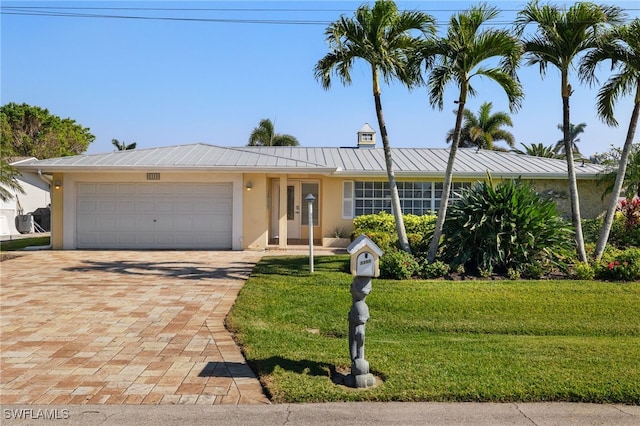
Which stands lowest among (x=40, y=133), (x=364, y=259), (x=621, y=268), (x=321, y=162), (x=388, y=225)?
(x=621, y=268)

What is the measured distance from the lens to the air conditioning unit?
24.2 metres

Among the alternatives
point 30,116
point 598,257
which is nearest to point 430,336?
point 598,257

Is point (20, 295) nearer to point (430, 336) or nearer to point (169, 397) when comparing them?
point (169, 397)

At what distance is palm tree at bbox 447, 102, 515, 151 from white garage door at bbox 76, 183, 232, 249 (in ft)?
77.4

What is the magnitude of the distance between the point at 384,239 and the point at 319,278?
3.63 meters

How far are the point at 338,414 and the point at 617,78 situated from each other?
10.9m

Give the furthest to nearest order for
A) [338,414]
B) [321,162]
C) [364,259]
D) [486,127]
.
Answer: [486,127], [321,162], [364,259], [338,414]

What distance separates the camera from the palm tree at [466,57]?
9625mm

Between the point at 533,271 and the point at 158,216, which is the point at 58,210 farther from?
the point at 533,271

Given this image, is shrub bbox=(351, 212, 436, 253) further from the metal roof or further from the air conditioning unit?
the air conditioning unit

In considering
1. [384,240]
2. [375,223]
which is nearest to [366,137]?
[375,223]

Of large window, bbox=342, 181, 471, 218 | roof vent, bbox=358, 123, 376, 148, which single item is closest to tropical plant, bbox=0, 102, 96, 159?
roof vent, bbox=358, 123, 376, 148

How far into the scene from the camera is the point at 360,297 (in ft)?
16.4

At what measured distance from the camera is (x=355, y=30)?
10188 mm
